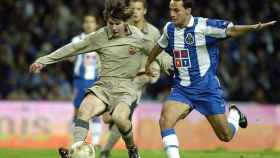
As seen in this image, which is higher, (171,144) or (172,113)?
(172,113)

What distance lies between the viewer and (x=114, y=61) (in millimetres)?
12422

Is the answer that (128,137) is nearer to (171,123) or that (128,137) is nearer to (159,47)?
(171,123)

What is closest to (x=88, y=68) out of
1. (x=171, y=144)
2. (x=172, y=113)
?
(x=172, y=113)

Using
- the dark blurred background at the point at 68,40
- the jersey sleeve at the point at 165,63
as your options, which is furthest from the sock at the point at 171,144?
the dark blurred background at the point at 68,40

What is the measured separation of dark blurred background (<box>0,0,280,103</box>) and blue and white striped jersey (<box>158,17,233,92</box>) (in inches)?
429

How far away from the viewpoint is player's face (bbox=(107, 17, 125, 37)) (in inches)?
484

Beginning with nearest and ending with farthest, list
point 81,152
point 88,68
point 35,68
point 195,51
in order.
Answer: point 81,152, point 35,68, point 195,51, point 88,68

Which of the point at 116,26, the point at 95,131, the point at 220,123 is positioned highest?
the point at 116,26

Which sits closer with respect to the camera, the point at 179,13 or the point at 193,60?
the point at 179,13

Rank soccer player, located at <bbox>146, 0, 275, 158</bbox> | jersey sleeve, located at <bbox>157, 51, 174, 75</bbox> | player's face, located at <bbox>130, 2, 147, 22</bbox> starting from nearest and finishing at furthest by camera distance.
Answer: soccer player, located at <bbox>146, 0, 275, 158</bbox> → jersey sleeve, located at <bbox>157, 51, 174, 75</bbox> → player's face, located at <bbox>130, 2, 147, 22</bbox>

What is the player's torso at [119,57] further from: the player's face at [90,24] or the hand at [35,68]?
the player's face at [90,24]

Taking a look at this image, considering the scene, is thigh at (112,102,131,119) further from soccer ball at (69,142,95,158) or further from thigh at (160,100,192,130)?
soccer ball at (69,142,95,158)

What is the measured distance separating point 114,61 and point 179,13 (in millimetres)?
1192

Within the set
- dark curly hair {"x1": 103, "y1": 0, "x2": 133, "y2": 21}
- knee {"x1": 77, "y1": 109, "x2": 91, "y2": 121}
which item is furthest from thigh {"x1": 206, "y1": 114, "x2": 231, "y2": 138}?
dark curly hair {"x1": 103, "y1": 0, "x2": 133, "y2": 21}
